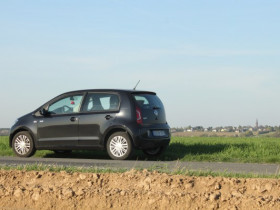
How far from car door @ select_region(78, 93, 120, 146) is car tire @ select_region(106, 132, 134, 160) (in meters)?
0.33

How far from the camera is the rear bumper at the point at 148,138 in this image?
1319 cm

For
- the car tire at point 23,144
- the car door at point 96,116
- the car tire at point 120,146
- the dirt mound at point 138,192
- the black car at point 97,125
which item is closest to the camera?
the dirt mound at point 138,192

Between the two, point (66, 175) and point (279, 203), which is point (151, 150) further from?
point (279, 203)

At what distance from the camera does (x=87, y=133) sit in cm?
1379

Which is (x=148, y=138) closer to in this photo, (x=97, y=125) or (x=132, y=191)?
(x=97, y=125)

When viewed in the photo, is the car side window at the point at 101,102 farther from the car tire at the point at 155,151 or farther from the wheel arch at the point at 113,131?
the car tire at the point at 155,151

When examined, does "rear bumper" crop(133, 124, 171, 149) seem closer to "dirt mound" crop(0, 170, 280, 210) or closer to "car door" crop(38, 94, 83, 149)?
"car door" crop(38, 94, 83, 149)

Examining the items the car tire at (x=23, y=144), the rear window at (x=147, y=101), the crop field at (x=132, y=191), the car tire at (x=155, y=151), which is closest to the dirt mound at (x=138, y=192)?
the crop field at (x=132, y=191)

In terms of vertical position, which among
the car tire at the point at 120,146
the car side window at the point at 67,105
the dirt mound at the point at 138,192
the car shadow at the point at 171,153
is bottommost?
the dirt mound at the point at 138,192

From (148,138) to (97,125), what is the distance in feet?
4.35

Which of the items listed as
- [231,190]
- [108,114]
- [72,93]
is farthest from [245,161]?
[231,190]

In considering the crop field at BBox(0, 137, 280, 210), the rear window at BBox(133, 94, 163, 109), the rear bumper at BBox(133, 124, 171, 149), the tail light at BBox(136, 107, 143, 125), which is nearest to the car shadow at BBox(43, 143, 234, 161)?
the rear bumper at BBox(133, 124, 171, 149)

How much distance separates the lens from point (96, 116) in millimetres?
13648

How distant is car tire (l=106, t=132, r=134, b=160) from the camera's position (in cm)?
1318
